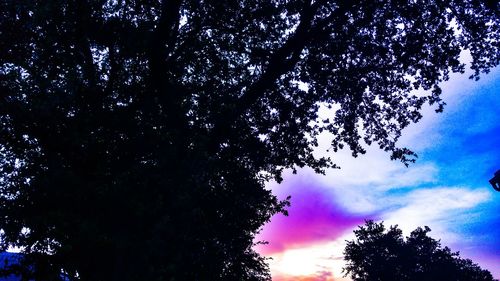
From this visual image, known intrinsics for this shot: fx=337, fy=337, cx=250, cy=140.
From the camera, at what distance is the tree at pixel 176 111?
28.1 ft

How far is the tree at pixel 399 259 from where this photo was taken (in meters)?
57.7

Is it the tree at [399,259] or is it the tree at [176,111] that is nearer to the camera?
the tree at [176,111]

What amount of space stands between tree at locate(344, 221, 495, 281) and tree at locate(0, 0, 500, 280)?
42.4m

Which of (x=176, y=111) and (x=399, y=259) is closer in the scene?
(x=176, y=111)

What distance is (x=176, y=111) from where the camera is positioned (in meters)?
11.0

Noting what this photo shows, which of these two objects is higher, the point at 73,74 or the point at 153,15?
the point at 153,15

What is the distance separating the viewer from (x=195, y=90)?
49.4 ft

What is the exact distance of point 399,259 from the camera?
59875 millimetres

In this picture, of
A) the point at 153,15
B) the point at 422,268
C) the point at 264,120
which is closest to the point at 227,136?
the point at 264,120

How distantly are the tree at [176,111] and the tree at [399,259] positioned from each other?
42.4 metres

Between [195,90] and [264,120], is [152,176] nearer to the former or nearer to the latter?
[195,90]

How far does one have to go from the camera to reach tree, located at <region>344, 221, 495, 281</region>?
5766cm

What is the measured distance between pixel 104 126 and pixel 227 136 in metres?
5.64

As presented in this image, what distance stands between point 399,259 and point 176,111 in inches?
2400
